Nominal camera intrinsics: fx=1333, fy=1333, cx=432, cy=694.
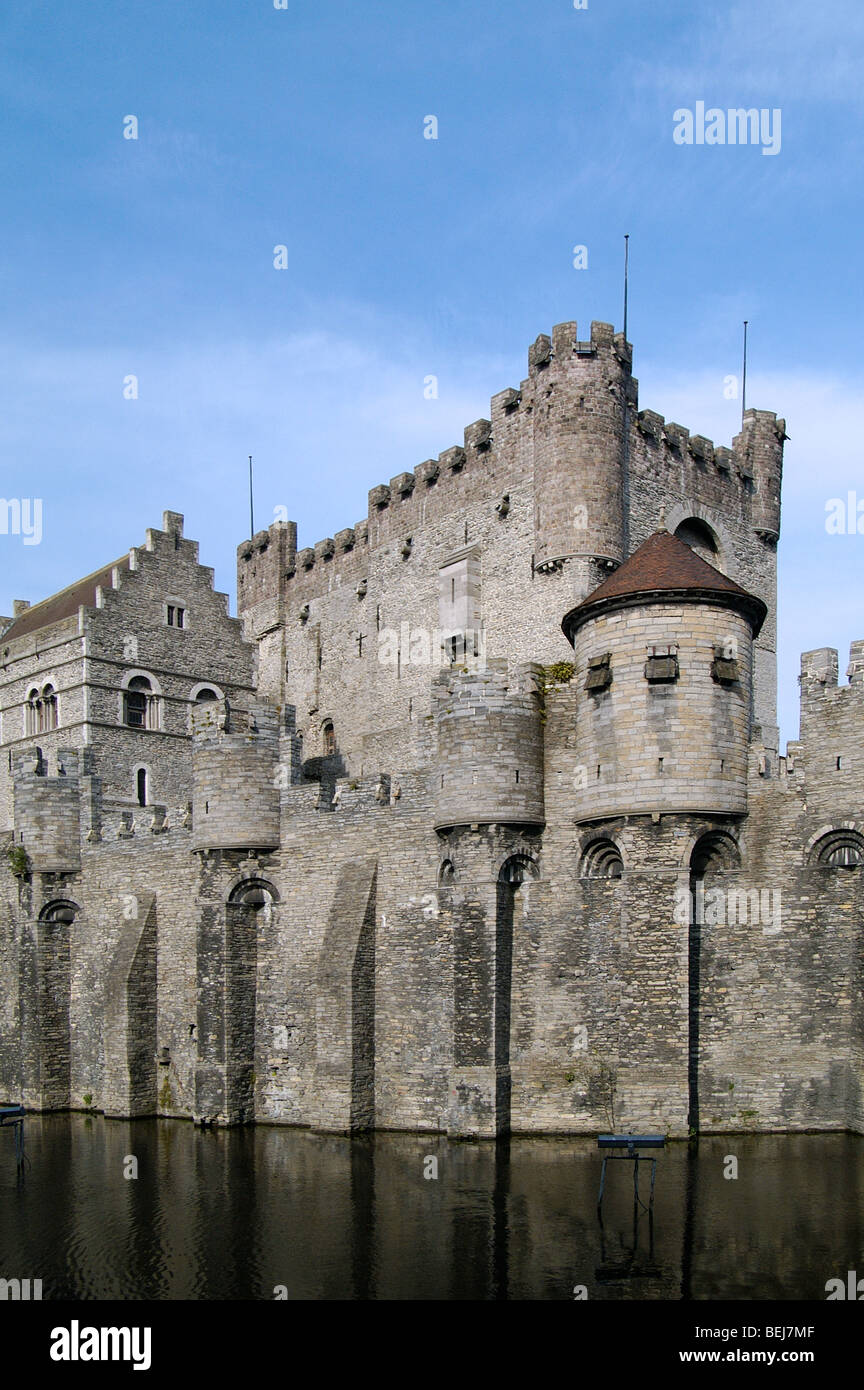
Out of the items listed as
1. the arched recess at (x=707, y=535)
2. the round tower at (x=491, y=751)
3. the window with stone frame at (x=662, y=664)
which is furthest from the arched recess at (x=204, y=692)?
the window with stone frame at (x=662, y=664)

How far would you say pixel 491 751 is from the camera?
965 inches

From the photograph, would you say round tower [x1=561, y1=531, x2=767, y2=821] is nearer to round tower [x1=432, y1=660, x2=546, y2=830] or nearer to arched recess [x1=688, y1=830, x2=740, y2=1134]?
arched recess [x1=688, y1=830, x2=740, y2=1134]

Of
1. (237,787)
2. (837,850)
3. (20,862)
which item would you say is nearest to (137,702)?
(20,862)

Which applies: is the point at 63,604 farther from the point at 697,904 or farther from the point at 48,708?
the point at 697,904

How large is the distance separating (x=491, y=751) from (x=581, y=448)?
9975mm

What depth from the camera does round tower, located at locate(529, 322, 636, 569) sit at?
1224 inches

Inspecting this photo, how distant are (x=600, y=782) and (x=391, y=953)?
6.00 meters

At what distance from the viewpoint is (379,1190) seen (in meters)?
20.2

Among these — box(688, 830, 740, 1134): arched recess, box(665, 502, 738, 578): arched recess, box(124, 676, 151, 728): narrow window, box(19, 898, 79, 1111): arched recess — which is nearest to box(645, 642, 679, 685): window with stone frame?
box(688, 830, 740, 1134): arched recess

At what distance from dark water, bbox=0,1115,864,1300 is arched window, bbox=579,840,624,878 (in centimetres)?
465

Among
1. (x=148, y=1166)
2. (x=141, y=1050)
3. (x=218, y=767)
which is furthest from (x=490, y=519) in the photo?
(x=148, y=1166)

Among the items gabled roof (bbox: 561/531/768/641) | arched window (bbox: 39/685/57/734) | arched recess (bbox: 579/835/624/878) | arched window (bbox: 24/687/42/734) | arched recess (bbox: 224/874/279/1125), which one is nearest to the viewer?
gabled roof (bbox: 561/531/768/641)

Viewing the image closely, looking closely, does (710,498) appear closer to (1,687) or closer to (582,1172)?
(582,1172)

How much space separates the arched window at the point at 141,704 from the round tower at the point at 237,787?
11370 millimetres
